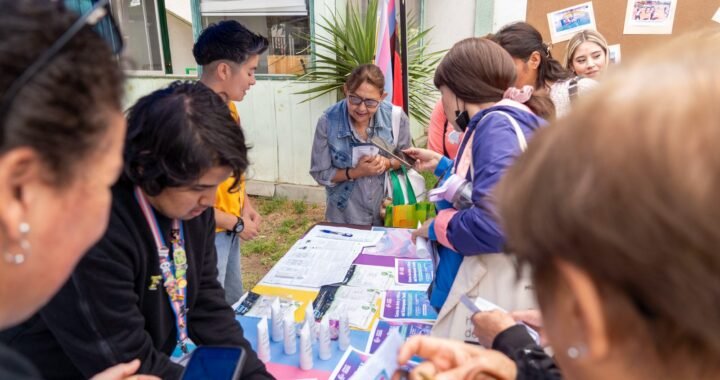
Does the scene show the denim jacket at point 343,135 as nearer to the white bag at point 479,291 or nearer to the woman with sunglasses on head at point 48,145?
the white bag at point 479,291

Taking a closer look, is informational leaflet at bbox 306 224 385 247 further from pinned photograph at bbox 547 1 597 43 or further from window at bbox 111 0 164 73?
window at bbox 111 0 164 73

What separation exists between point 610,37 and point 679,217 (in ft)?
15.9

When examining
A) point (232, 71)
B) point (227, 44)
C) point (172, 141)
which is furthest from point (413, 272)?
point (227, 44)

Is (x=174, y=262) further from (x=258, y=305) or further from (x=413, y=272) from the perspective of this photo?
(x=413, y=272)

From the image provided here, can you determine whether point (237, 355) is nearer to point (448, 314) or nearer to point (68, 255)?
point (68, 255)

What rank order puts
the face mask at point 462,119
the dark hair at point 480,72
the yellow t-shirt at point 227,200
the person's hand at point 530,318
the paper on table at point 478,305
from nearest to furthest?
the person's hand at point 530,318 → the paper on table at point 478,305 → the dark hair at point 480,72 → the face mask at point 462,119 → the yellow t-shirt at point 227,200

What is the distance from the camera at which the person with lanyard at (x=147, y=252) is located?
47.5 inches

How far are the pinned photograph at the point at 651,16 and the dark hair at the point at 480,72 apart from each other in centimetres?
326

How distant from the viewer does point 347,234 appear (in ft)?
9.45

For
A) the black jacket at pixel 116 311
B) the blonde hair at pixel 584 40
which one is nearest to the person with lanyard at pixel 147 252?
the black jacket at pixel 116 311

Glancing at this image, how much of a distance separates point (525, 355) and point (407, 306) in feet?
3.09

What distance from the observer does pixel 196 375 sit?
1.22 m

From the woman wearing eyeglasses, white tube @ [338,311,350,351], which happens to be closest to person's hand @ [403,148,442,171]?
the woman wearing eyeglasses

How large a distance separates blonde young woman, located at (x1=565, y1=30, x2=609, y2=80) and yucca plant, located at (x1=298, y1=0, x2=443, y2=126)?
7.01 ft
